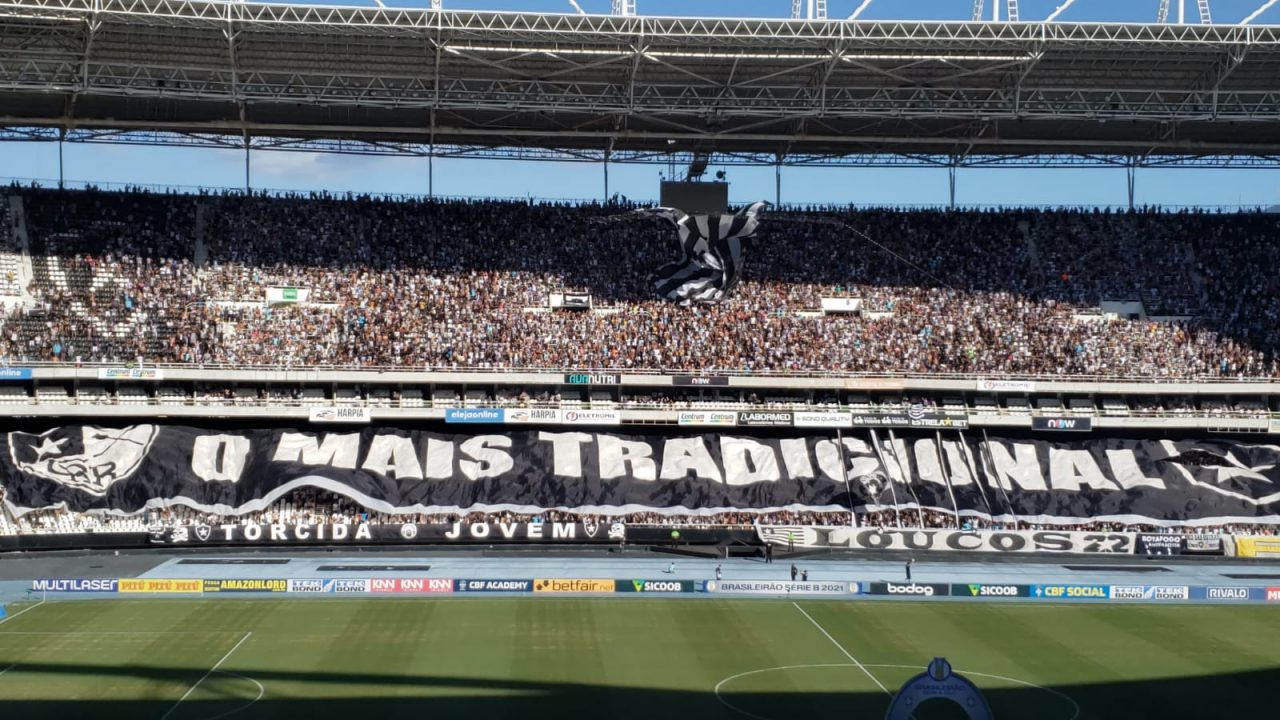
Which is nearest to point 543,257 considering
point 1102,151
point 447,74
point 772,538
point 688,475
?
point 447,74

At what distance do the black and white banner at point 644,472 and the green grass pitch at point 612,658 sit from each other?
28.8ft

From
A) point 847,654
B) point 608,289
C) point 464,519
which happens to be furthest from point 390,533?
point 847,654

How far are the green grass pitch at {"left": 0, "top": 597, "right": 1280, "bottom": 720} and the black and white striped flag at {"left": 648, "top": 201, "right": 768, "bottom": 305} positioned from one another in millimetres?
18398

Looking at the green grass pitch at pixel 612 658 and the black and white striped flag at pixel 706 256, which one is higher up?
the black and white striped flag at pixel 706 256

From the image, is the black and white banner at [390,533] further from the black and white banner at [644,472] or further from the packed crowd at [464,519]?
the black and white banner at [644,472]

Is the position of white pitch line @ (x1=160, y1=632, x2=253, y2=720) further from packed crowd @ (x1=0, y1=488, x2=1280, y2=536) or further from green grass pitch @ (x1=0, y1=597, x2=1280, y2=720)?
packed crowd @ (x1=0, y1=488, x2=1280, y2=536)

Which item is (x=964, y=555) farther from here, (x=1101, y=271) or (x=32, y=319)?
(x=32, y=319)

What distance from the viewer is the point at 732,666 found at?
28266 mm

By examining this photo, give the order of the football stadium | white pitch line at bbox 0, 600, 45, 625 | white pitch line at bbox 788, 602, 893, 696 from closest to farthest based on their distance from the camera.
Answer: white pitch line at bbox 788, 602, 893, 696, white pitch line at bbox 0, 600, 45, 625, the football stadium

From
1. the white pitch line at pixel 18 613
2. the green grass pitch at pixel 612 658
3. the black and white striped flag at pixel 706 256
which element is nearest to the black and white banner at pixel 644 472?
the black and white striped flag at pixel 706 256

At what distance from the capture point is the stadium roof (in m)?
44.5

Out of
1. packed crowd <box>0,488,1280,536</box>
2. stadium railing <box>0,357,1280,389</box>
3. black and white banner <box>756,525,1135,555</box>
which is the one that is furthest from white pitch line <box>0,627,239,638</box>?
black and white banner <box>756,525,1135,555</box>

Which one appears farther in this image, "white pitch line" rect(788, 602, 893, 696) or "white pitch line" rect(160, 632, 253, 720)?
"white pitch line" rect(788, 602, 893, 696)

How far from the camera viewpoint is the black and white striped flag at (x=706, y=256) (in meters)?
51.9
